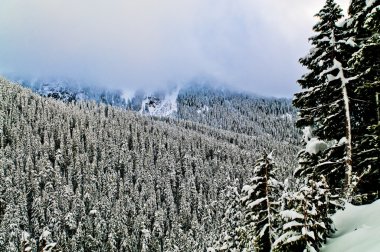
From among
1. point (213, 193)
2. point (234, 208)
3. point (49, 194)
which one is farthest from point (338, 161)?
point (213, 193)

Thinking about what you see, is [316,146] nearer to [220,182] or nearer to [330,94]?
[330,94]

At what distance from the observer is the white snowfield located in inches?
372

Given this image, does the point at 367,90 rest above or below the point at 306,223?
above

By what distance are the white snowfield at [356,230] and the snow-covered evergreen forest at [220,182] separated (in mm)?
128

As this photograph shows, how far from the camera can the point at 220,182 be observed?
177875 millimetres

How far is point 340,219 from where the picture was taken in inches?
506

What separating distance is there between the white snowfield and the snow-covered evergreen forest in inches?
5.0

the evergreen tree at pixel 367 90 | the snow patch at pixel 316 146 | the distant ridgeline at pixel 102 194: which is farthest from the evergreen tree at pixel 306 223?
the distant ridgeline at pixel 102 194

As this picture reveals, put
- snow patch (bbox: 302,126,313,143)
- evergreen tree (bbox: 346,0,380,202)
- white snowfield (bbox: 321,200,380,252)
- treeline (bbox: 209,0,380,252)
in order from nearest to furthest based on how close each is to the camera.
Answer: white snowfield (bbox: 321,200,380,252), evergreen tree (bbox: 346,0,380,202), treeline (bbox: 209,0,380,252), snow patch (bbox: 302,126,313,143)

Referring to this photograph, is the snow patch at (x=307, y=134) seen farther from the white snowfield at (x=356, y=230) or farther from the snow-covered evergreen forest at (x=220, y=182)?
the white snowfield at (x=356, y=230)

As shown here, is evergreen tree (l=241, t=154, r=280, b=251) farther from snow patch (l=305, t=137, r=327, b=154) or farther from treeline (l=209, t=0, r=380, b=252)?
snow patch (l=305, t=137, r=327, b=154)

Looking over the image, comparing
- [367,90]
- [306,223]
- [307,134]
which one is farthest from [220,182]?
[306,223]

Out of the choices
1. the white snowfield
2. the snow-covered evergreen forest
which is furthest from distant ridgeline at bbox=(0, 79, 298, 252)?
the white snowfield

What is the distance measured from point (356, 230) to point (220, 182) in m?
168
